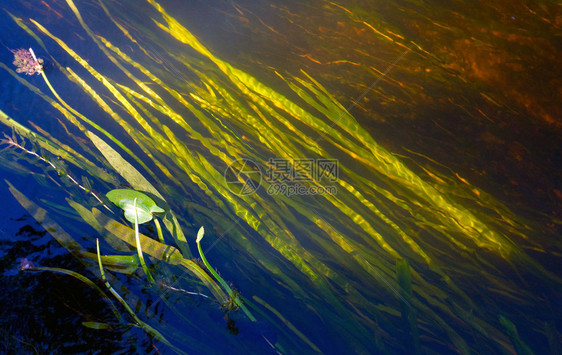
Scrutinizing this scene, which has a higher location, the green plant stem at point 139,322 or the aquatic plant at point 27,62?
the aquatic plant at point 27,62

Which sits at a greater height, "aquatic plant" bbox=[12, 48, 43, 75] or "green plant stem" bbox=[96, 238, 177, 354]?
"aquatic plant" bbox=[12, 48, 43, 75]

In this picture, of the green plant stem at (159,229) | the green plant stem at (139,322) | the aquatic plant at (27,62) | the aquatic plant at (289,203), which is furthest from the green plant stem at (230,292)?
the aquatic plant at (27,62)

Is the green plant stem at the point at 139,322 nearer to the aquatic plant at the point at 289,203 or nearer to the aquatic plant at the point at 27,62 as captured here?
the aquatic plant at the point at 289,203

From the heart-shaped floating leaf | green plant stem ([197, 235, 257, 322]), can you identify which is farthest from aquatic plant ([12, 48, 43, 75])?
green plant stem ([197, 235, 257, 322])

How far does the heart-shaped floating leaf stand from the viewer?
101cm

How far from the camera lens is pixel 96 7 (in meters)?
1.04

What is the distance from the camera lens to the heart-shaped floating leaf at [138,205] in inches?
39.7

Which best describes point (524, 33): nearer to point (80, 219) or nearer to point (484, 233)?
point (484, 233)

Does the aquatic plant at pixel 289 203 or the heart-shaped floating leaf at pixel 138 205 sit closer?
the aquatic plant at pixel 289 203

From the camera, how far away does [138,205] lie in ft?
3.29

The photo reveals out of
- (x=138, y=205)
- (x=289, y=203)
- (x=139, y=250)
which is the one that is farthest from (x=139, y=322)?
(x=289, y=203)

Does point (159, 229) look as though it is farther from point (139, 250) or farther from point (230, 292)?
point (230, 292)

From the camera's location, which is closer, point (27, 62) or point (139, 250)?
point (139, 250)

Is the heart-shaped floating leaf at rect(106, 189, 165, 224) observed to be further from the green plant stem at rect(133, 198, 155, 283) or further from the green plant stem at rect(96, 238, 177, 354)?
the green plant stem at rect(96, 238, 177, 354)
